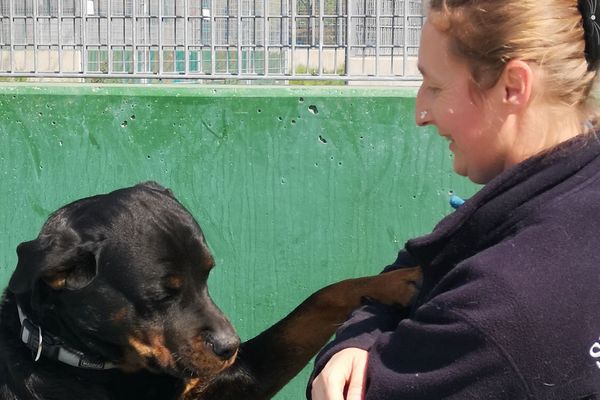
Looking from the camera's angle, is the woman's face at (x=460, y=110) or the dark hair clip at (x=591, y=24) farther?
the woman's face at (x=460, y=110)

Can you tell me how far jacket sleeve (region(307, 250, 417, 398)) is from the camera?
184 cm

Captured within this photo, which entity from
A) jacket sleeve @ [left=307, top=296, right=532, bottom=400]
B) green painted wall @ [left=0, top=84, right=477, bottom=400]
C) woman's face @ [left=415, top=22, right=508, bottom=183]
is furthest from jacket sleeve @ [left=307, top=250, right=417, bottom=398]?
green painted wall @ [left=0, top=84, right=477, bottom=400]

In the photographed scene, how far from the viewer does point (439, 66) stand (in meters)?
1.80

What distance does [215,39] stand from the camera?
177 inches

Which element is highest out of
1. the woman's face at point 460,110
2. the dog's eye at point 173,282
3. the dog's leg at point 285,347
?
the woman's face at point 460,110

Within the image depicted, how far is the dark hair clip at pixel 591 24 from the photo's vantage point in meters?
1.66

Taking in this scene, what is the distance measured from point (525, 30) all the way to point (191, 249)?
164cm

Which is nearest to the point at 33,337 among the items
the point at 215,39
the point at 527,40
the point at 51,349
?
the point at 51,349

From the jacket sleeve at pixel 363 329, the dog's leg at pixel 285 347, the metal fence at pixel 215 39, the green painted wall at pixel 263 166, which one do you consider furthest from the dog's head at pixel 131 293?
the metal fence at pixel 215 39

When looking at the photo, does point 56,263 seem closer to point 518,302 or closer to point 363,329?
point 363,329

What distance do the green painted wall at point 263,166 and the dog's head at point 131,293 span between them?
4.15 feet

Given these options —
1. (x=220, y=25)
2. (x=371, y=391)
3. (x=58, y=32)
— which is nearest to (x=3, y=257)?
(x=58, y=32)

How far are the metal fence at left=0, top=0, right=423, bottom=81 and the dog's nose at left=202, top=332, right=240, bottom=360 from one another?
72.9 inches

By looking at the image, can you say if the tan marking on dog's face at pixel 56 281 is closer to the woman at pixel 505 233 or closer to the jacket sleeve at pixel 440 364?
the woman at pixel 505 233
